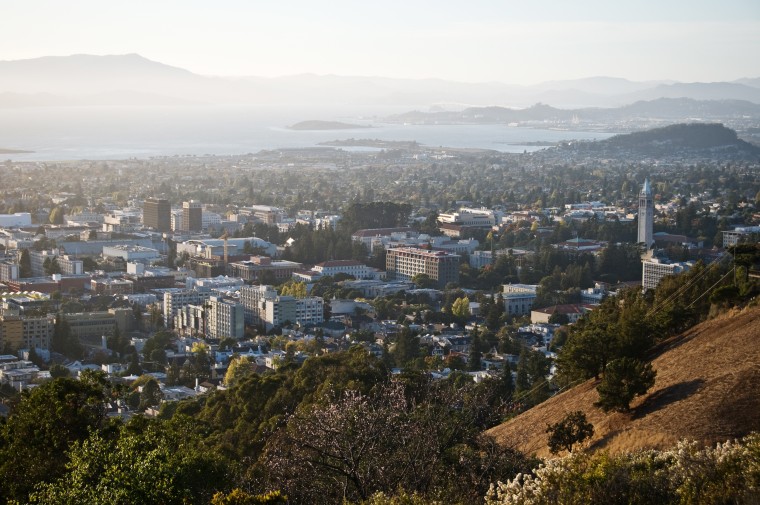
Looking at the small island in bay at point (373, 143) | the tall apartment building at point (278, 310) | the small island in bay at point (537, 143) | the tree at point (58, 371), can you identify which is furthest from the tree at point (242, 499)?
the small island in bay at point (537, 143)

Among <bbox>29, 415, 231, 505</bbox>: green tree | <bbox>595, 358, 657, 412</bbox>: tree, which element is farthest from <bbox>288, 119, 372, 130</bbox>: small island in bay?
<bbox>29, 415, 231, 505</bbox>: green tree

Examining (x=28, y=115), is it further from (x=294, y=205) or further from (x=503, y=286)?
(x=503, y=286)

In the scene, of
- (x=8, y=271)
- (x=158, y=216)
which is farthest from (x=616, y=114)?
(x=8, y=271)

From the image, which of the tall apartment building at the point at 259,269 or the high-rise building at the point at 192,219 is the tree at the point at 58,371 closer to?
the tall apartment building at the point at 259,269

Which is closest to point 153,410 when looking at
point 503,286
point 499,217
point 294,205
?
point 503,286

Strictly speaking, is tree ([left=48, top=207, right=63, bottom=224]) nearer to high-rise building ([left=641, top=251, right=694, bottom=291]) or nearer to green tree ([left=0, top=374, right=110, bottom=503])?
high-rise building ([left=641, top=251, right=694, bottom=291])

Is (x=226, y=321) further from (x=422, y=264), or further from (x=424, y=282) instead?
(x=422, y=264)
